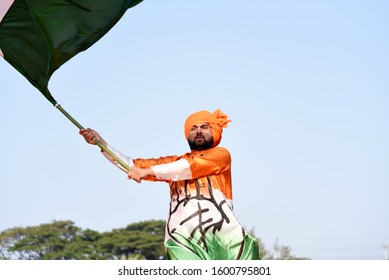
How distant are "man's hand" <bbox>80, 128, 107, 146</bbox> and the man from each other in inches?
14.2

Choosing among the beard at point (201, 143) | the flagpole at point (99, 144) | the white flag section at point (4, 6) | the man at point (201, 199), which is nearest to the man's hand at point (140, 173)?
the man at point (201, 199)

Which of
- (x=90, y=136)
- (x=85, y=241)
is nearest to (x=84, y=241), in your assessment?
(x=85, y=241)

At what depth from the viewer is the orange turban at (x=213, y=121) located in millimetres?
5418

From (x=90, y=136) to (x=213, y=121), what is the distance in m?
0.94

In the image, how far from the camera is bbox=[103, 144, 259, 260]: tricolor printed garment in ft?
16.8

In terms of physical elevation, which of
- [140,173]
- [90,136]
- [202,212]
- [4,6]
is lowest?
[202,212]

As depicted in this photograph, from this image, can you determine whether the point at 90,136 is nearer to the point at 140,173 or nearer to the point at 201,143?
the point at 140,173

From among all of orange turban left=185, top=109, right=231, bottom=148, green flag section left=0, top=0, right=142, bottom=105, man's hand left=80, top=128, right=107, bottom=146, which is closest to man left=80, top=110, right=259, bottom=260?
orange turban left=185, top=109, right=231, bottom=148

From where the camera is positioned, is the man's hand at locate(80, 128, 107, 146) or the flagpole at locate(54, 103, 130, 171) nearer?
the flagpole at locate(54, 103, 130, 171)

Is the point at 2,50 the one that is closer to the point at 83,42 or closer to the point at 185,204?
the point at 83,42

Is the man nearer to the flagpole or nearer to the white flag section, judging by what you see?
the flagpole

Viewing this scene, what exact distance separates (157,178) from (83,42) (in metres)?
1.31

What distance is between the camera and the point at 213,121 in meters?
5.43

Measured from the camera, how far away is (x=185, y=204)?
17.2 feet
